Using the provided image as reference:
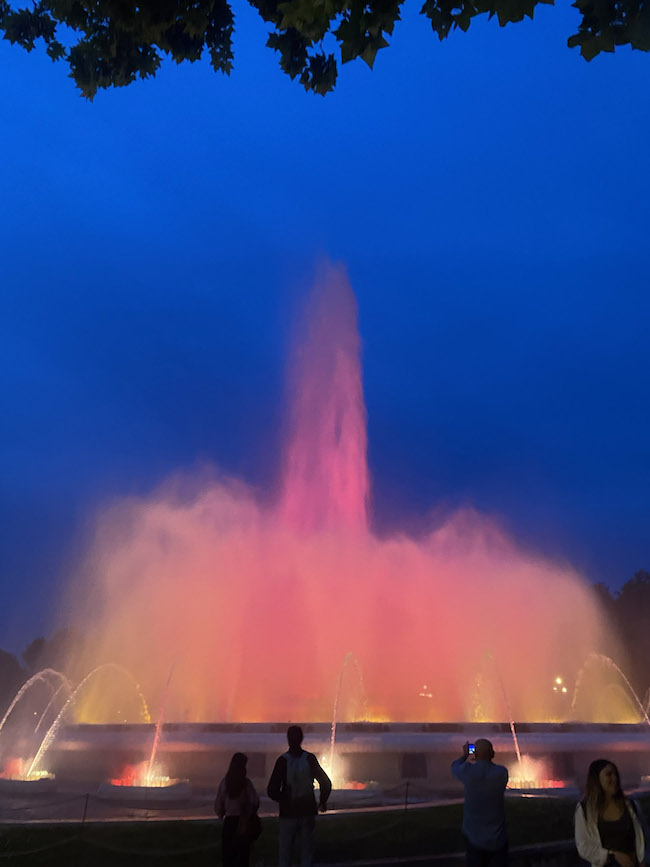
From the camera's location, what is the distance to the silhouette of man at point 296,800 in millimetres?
5984

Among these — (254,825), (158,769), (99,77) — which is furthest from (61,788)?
(99,77)

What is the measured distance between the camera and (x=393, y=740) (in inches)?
587

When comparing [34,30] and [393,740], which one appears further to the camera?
[393,740]

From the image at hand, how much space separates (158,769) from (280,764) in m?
11.0

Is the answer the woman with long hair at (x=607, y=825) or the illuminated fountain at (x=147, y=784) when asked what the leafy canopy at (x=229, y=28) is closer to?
the woman with long hair at (x=607, y=825)

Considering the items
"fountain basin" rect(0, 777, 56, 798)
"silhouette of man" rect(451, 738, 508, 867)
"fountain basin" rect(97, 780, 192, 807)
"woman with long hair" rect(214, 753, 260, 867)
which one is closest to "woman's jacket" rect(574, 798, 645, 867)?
"silhouette of man" rect(451, 738, 508, 867)

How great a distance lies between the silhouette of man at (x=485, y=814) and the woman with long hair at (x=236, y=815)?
192cm

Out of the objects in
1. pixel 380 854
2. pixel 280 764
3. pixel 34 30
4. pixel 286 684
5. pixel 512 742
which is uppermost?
pixel 34 30

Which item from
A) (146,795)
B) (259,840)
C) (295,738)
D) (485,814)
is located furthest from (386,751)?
(485,814)

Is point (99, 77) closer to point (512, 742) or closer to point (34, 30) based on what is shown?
point (34, 30)

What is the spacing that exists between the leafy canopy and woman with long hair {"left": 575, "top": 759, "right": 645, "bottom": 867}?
15.7 feet

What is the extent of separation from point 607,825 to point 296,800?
9.34 ft

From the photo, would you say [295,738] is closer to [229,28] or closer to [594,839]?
[594,839]

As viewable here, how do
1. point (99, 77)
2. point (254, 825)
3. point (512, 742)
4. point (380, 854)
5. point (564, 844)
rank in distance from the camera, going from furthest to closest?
point (512, 742) < point (380, 854) < point (564, 844) < point (99, 77) < point (254, 825)
